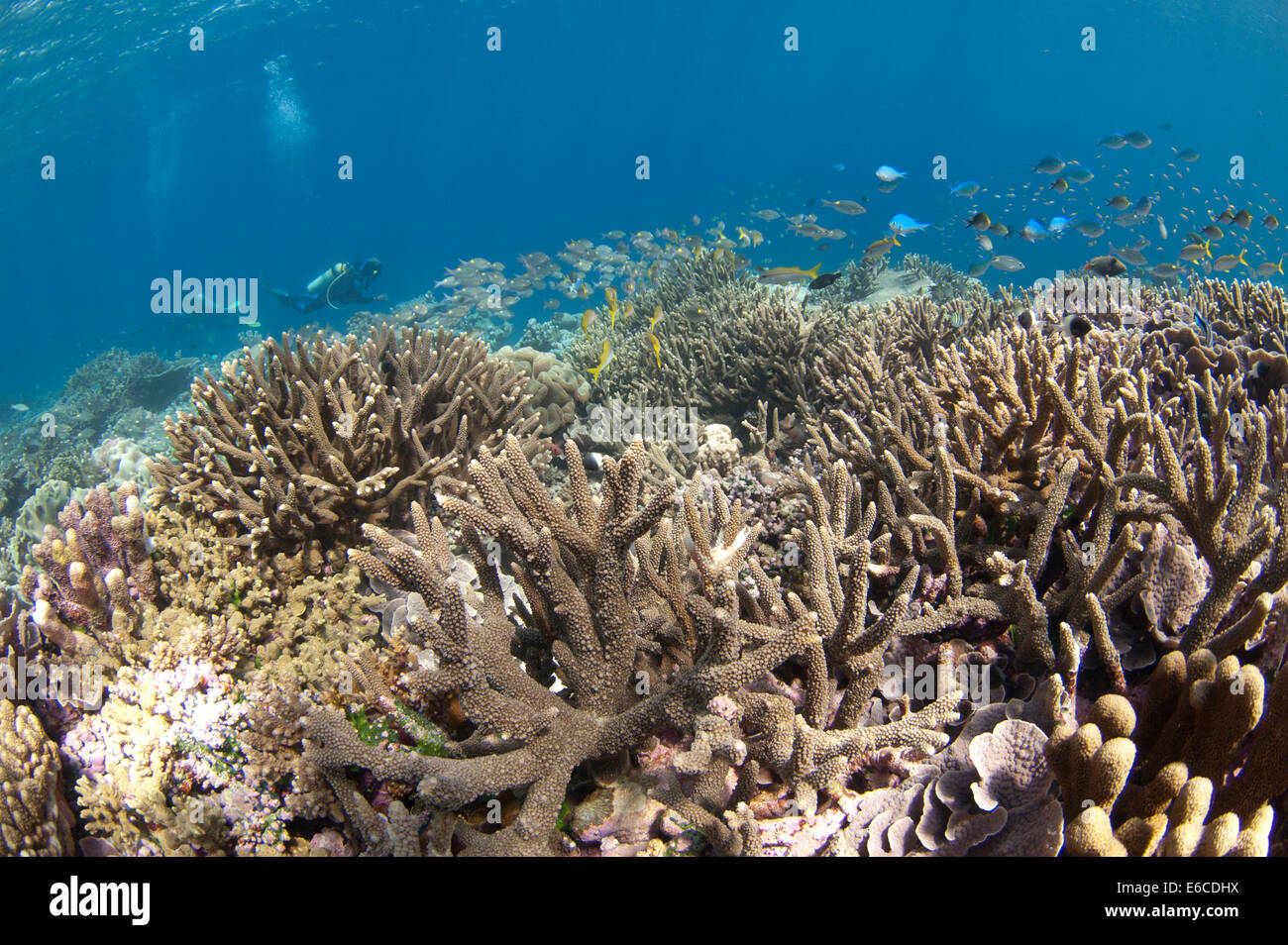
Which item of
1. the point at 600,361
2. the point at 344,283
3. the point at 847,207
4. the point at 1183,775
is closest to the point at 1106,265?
the point at 847,207

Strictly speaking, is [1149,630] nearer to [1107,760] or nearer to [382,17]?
[1107,760]

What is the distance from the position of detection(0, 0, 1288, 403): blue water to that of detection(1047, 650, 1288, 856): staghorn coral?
33923mm

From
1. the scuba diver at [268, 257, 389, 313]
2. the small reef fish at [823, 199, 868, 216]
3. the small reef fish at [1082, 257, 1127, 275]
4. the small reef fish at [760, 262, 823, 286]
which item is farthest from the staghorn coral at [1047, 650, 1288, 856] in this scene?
the scuba diver at [268, 257, 389, 313]

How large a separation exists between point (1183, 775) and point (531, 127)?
122m

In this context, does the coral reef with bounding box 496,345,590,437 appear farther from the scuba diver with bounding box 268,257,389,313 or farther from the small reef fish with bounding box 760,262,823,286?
the scuba diver with bounding box 268,257,389,313

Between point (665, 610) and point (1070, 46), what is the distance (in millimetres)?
144771

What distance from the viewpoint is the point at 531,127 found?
336ft

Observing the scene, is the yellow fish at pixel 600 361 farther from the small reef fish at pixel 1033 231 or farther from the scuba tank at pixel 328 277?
the scuba tank at pixel 328 277

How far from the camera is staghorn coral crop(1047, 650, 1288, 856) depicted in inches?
50.8

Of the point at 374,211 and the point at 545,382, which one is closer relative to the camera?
the point at 545,382

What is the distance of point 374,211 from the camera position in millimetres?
111438

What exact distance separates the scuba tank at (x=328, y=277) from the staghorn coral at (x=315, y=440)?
52.0ft

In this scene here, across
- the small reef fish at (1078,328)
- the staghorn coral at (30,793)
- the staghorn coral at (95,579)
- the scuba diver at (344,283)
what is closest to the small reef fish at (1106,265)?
the small reef fish at (1078,328)
